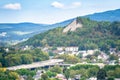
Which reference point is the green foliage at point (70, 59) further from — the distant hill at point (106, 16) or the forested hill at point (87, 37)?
the distant hill at point (106, 16)

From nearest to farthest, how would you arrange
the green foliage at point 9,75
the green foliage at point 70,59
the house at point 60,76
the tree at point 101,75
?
the tree at point 101,75 → the green foliage at point 9,75 → the house at point 60,76 → the green foliage at point 70,59

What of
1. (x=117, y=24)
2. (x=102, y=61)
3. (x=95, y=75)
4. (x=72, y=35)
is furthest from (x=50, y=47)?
(x=95, y=75)

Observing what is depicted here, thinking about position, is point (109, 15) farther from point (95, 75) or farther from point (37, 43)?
point (95, 75)

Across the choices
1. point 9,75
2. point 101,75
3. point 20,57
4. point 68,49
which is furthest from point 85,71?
point 68,49

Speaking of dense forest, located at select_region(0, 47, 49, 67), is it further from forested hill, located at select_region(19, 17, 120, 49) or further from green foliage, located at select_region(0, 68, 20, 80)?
green foliage, located at select_region(0, 68, 20, 80)

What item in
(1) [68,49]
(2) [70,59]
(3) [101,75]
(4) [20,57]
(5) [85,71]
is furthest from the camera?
(1) [68,49]

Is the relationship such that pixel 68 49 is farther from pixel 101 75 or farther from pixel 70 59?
pixel 101 75

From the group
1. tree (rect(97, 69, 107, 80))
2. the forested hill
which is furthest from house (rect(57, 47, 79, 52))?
tree (rect(97, 69, 107, 80))

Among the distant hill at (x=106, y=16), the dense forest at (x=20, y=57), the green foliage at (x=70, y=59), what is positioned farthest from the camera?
the distant hill at (x=106, y=16)

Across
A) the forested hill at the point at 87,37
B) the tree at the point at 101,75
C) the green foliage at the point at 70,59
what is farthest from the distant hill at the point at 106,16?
the tree at the point at 101,75

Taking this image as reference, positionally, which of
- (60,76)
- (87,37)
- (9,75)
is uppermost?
(9,75)
